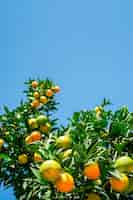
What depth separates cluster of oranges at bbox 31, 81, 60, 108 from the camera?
23.2ft

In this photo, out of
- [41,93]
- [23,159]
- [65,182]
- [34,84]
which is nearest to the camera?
[65,182]

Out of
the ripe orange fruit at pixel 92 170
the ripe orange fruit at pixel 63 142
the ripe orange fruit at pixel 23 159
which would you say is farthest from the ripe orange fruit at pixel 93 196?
the ripe orange fruit at pixel 23 159

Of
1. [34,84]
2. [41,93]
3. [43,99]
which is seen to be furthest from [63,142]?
[34,84]

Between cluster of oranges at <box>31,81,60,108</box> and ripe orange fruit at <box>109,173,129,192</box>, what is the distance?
3747 mm

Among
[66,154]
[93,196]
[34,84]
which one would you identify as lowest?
[93,196]

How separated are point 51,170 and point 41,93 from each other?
442cm

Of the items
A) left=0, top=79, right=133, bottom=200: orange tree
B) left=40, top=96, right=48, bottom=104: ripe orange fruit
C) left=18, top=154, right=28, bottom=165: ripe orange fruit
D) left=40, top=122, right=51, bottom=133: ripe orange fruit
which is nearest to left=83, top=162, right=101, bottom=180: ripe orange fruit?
left=0, top=79, right=133, bottom=200: orange tree

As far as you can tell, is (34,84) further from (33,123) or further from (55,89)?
(33,123)

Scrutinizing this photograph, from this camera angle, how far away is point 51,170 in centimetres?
312

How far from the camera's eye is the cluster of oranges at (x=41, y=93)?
7.07 meters

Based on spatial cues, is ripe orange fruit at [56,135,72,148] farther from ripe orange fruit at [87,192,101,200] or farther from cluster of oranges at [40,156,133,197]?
ripe orange fruit at [87,192,101,200]

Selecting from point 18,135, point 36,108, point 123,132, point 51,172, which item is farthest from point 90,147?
point 36,108

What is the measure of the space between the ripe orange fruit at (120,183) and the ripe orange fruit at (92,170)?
0.15 metres

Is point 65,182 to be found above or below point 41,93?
below
